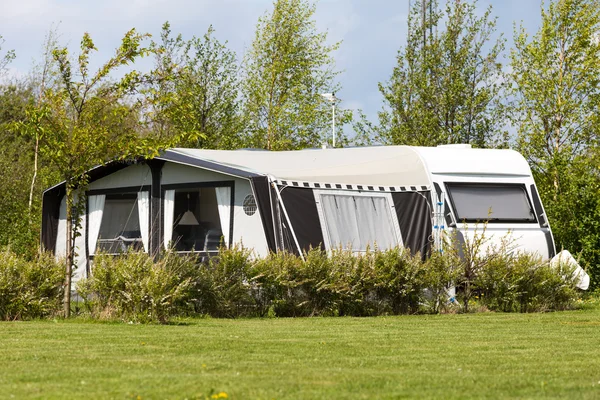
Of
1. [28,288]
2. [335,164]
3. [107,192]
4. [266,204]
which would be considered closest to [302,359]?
[28,288]

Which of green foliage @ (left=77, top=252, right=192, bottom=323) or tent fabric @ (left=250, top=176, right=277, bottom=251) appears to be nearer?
green foliage @ (left=77, top=252, right=192, bottom=323)

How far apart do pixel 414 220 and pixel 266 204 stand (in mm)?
2601

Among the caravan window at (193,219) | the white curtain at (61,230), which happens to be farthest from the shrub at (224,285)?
the white curtain at (61,230)

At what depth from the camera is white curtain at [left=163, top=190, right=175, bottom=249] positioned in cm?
1669

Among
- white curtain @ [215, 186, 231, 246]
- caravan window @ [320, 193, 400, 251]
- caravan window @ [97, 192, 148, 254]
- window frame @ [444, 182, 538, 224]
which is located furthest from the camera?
caravan window @ [97, 192, 148, 254]

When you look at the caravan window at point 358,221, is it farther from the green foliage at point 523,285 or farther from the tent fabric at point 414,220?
the green foliage at point 523,285

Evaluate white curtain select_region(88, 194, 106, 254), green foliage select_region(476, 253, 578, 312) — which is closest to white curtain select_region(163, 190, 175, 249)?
white curtain select_region(88, 194, 106, 254)

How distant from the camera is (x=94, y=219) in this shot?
1791cm

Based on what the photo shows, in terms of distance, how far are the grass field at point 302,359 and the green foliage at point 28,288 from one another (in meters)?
0.59

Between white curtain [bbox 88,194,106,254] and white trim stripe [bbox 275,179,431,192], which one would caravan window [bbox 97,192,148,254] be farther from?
white trim stripe [bbox 275,179,431,192]

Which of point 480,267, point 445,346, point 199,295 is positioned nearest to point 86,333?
point 199,295

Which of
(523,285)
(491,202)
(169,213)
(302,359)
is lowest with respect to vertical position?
(302,359)

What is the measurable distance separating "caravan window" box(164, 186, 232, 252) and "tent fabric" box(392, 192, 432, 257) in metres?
2.83

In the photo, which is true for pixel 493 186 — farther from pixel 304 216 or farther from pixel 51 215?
pixel 51 215
